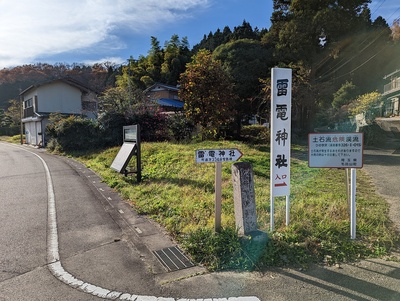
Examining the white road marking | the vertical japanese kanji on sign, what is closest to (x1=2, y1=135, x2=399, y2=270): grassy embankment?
the vertical japanese kanji on sign

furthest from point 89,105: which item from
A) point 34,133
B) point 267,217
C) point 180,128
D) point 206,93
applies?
point 267,217

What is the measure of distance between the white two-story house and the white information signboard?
27576mm

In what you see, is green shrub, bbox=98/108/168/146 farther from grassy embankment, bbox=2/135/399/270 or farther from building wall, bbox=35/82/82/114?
building wall, bbox=35/82/82/114

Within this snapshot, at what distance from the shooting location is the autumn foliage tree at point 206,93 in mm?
15008

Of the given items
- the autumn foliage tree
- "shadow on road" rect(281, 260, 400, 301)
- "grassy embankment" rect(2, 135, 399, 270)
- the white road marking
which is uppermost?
the autumn foliage tree

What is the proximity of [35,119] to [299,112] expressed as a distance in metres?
24.7

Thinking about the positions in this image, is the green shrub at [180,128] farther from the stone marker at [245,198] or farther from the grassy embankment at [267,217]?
the stone marker at [245,198]

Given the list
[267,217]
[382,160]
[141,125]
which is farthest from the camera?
[141,125]

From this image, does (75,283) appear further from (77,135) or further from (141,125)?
(77,135)

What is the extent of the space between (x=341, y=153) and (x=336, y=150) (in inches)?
3.1

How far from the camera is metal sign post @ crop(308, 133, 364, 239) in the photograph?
4.20 metres

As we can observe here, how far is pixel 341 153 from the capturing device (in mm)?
4281

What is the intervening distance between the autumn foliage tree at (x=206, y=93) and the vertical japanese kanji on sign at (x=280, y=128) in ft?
35.2

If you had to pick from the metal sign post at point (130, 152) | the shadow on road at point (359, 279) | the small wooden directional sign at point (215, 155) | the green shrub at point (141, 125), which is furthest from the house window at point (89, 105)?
the shadow on road at point (359, 279)
